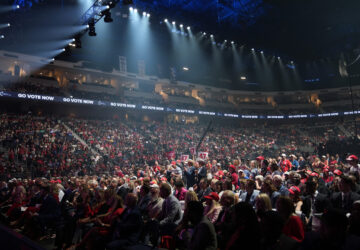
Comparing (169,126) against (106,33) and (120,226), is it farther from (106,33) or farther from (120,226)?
(120,226)

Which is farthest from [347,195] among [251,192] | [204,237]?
[204,237]

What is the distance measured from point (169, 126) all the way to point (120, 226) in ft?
86.8

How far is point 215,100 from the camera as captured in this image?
4300 cm

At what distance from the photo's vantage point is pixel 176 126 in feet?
103

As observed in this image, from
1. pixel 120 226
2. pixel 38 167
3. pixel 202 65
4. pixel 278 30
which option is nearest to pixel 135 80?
pixel 202 65

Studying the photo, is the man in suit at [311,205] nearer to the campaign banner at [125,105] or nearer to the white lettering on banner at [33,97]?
the campaign banner at [125,105]

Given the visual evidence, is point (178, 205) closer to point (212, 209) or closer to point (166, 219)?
point (166, 219)

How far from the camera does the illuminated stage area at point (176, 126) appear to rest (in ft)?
14.4

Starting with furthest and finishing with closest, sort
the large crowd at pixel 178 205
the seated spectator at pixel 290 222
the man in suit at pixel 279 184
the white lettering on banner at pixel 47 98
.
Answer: the white lettering on banner at pixel 47 98 → the man in suit at pixel 279 184 → the seated spectator at pixel 290 222 → the large crowd at pixel 178 205

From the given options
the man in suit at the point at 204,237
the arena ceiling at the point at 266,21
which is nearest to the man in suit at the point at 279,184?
the man in suit at the point at 204,237

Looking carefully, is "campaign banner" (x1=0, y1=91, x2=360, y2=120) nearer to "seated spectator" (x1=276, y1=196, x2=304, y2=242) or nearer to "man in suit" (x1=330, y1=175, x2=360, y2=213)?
"man in suit" (x1=330, y1=175, x2=360, y2=213)

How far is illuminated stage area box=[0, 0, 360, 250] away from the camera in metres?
4.38

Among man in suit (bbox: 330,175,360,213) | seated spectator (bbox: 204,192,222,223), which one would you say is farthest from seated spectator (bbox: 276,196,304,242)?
man in suit (bbox: 330,175,360,213)

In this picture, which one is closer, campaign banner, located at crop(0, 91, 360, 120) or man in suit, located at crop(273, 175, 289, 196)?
man in suit, located at crop(273, 175, 289, 196)
